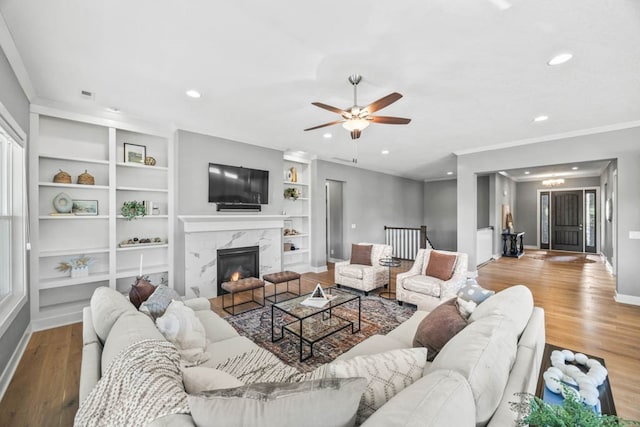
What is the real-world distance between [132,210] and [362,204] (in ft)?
17.5

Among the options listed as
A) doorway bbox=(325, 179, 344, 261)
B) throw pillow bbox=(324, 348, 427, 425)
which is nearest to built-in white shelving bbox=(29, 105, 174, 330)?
throw pillow bbox=(324, 348, 427, 425)

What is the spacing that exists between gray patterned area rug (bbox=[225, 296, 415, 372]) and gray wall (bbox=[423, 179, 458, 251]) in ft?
22.1

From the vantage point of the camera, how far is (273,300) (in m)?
4.26

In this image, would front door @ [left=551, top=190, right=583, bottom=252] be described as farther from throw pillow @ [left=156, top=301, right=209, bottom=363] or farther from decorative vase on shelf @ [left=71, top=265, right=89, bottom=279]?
decorative vase on shelf @ [left=71, top=265, right=89, bottom=279]

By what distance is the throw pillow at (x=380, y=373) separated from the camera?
3.39ft

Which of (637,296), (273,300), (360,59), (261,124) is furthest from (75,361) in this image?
(637,296)

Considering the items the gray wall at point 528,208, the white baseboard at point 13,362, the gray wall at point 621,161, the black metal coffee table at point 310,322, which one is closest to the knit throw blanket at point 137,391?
the black metal coffee table at point 310,322

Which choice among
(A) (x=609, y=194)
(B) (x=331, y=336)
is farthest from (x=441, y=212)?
(B) (x=331, y=336)

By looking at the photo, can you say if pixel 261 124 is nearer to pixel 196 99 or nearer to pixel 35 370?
pixel 196 99

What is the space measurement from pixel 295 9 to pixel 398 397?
7.21ft

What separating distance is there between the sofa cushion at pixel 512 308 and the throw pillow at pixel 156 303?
7.09 ft

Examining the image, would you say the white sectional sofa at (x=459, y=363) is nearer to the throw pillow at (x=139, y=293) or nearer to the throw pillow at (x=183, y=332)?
the throw pillow at (x=183, y=332)

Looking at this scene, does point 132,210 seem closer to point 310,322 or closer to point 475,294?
→ point 310,322

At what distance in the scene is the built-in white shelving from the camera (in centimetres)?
334
